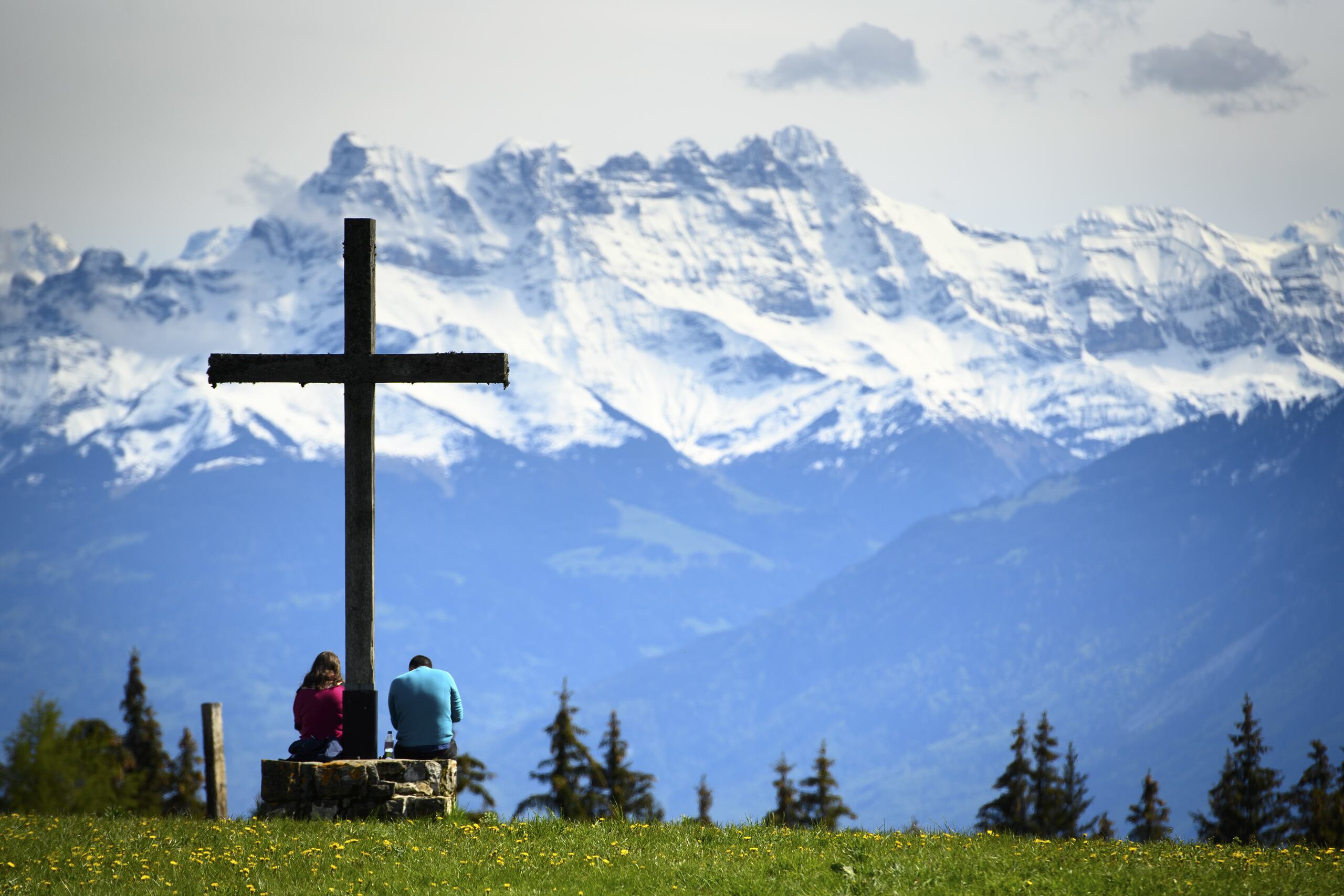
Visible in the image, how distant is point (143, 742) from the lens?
70188 mm

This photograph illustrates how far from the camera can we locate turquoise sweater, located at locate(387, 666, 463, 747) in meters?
17.1

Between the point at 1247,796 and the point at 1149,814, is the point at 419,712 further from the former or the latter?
the point at 1247,796

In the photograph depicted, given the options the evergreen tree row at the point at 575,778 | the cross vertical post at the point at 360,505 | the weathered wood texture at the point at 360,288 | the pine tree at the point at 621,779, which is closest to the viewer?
the cross vertical post at the point at 360,505

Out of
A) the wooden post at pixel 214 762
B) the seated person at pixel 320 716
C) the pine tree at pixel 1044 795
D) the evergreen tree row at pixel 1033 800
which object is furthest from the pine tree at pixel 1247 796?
the seated person at pixel 320 716

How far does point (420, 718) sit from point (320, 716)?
43.9 inches

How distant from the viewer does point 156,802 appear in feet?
211

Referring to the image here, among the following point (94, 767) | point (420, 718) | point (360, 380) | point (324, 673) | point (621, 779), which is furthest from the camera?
point (94, 767)

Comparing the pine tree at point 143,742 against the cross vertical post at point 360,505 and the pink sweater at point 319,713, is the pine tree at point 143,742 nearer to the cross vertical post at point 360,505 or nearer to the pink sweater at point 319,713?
the pink sweater at point 319,713

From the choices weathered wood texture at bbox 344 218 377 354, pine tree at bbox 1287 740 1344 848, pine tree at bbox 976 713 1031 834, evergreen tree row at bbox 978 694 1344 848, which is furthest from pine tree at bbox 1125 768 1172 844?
weathered wood texture at bbox 344 218 377 354

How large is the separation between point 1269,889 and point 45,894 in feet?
32.3

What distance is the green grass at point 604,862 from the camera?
44.9 ft

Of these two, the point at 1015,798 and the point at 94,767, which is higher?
the point at 94,767

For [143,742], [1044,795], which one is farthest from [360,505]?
[143,742]

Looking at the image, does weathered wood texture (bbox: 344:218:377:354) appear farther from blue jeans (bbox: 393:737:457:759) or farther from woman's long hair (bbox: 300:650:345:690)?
blue jeans (bbox: 393:737:457:759)
